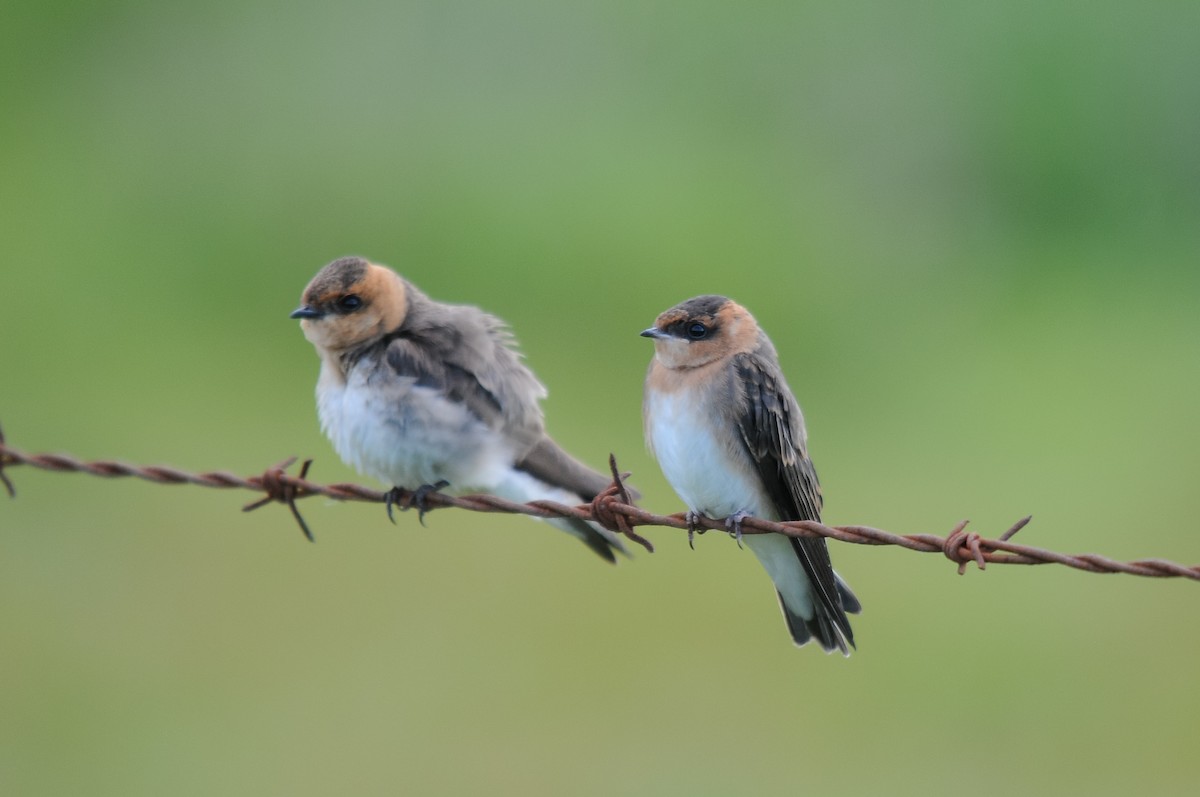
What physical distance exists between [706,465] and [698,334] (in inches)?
21.4

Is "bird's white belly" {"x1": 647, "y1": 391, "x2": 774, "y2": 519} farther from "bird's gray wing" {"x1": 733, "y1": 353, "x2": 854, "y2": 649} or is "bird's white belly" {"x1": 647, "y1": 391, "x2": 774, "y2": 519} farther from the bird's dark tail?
the bird's dark tail

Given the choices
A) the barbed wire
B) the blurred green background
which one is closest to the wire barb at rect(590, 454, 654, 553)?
the barbed wire

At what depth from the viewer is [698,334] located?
6309mm

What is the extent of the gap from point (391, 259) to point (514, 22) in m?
4.29

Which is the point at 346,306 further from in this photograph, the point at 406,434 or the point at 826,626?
the point at 826,626

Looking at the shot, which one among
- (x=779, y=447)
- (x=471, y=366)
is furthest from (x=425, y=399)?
(x=779, y=447)

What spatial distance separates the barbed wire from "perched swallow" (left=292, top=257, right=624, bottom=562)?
0.71ft

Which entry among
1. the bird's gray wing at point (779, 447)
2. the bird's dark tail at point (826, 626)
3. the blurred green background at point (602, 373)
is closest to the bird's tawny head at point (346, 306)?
the bird's gray wing at point (779, 447)

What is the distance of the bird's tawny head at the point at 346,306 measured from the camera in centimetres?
683

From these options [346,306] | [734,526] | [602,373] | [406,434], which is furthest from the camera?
[602,373]

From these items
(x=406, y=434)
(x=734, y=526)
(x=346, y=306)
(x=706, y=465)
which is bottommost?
A: (x=734, y=526)

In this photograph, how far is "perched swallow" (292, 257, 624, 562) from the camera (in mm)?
→ 6668

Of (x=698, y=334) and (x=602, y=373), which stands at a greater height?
(x=698, y=334)

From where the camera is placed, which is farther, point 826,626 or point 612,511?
point 826,626
